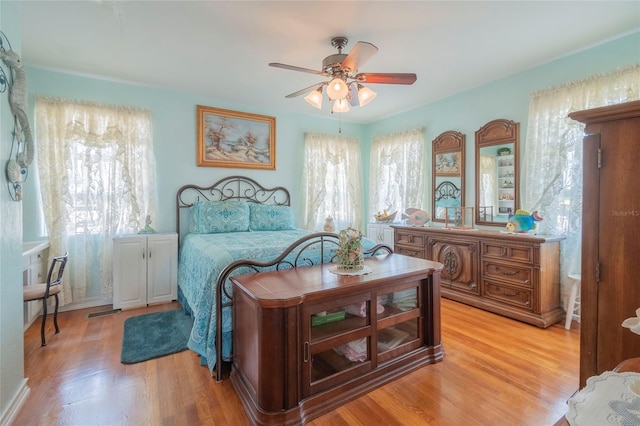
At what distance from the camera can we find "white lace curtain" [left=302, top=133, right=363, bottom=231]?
4973 mm

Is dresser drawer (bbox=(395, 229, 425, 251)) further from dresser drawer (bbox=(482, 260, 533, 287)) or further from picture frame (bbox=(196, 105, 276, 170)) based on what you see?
picture frame (bbox=(196, 105, 276, 170))

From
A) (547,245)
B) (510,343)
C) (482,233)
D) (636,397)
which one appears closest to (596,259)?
(636,397)

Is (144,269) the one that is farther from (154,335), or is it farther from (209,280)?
(209,280)

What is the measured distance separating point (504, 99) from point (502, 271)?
6.63 ft

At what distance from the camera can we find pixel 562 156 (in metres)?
3.00

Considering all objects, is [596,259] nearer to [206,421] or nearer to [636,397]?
[636,397]

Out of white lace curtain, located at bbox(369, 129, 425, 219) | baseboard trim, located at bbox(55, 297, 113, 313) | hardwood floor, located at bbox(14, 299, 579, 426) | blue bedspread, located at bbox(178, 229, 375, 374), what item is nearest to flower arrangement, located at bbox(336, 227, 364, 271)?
blue bedspread, located at bbox(178, 229, 375, 374)

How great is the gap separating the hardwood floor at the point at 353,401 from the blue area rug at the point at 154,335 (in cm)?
9

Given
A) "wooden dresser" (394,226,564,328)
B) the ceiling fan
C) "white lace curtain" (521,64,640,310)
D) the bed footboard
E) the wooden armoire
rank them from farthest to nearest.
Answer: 1. "wooden dresser" (394,226,564,328)
2. "white lace curtain" (521,64,640,310)
3. the ceiling fan
4. the bed footboard
5. the wooden armoire

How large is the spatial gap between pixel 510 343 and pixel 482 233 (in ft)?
3.90

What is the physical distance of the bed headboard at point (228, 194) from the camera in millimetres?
4035

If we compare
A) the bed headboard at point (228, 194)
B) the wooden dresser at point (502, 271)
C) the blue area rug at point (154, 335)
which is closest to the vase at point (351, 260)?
the blue area rug at point (154, 335)

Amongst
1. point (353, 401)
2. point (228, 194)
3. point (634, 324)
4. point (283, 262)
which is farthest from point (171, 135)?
point (634, 324)

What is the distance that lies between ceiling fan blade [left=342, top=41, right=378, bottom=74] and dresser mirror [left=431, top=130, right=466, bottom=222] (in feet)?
7.73
